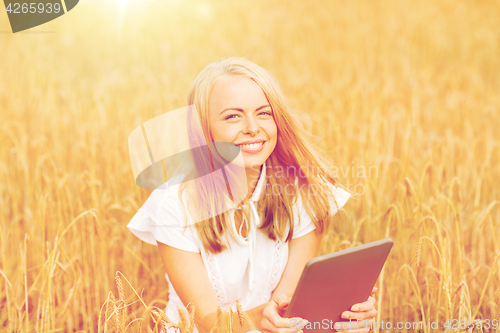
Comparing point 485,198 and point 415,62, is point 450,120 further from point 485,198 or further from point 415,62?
point 415,62

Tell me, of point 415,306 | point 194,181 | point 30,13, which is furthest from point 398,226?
point 30,13

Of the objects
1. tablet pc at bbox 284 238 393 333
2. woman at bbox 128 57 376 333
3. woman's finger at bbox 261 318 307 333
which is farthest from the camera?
woman at bbox 128 57 376 333

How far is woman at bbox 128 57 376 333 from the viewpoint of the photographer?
117 cm

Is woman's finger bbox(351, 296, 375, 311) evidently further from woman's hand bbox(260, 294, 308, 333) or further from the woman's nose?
the woman's nose

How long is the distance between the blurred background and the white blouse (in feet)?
0.56

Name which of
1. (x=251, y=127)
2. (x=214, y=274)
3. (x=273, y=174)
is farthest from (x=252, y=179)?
(x=214, y=274)

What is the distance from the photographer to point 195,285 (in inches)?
46.1

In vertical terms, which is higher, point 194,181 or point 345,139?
point 345,139

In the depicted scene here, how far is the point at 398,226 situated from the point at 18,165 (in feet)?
5.88

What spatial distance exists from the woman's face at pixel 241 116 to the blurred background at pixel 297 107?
0.86ft

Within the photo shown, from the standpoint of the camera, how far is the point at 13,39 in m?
3.88

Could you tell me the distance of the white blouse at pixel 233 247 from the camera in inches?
Result: 47.5

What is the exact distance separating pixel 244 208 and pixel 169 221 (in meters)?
0.23

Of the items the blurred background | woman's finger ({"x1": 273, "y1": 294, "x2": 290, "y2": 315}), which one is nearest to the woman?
woman's finger ({"x1": 273, "y1": 294, "x2": 290, "y2": 315})
